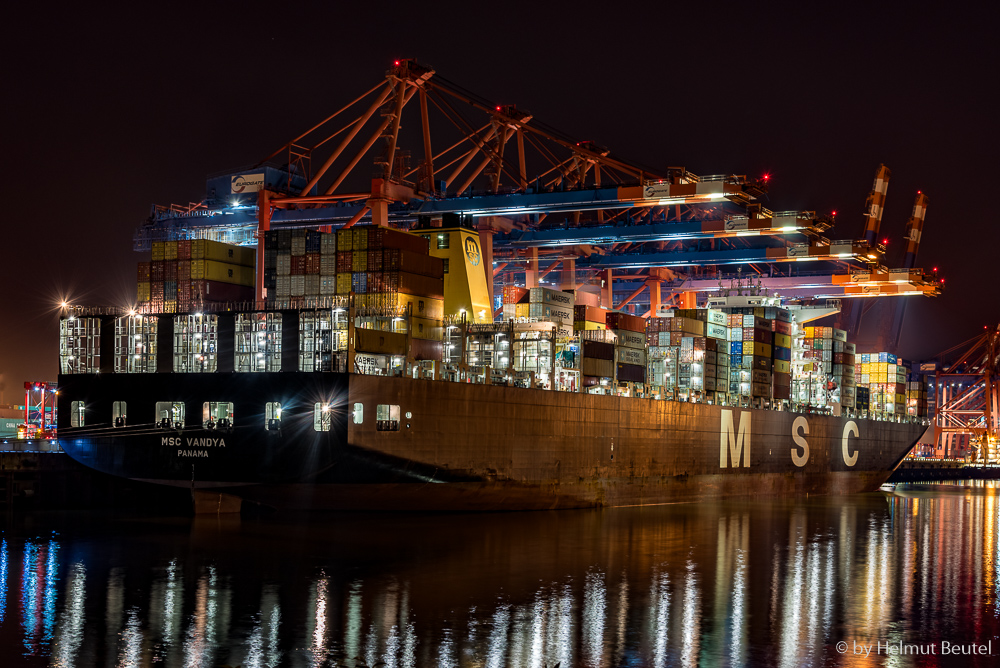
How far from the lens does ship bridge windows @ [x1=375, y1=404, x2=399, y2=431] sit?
105 feet

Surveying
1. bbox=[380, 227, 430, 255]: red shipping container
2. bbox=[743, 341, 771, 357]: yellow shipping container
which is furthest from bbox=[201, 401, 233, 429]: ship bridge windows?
bbox=[743, 341, 771, 357]: yellow shipping container

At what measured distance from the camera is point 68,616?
18.7 m

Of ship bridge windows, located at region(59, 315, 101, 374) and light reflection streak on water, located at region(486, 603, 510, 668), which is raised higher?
ship bridge windows, located at region(59, 315, 101, 374)

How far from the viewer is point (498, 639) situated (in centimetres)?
1744

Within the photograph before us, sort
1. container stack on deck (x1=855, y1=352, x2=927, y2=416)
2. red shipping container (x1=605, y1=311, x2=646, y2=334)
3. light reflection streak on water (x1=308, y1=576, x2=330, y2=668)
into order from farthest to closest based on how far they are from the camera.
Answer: container stack on deck (x1=855, y1=352, x2=927, y2=416) → red shipping container (x1=605, y1=311, x2=646, y2=334) → light reflection streak on water (x1=308, y1=576, x2=330, y2=668)

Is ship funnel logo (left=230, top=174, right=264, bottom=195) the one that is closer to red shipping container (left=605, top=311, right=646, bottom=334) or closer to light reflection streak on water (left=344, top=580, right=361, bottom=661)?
red shipping container (left=605, top=311, right=646, bottom=334)

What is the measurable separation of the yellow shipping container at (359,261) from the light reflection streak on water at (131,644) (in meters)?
17.7

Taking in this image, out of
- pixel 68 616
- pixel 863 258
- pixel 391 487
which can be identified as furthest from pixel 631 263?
pixel 68 616

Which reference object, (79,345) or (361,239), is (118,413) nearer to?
(79,345)

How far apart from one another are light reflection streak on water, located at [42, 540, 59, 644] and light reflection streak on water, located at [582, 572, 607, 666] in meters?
8.81

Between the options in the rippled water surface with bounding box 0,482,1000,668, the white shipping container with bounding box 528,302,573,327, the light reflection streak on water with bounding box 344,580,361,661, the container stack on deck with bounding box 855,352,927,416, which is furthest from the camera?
the container stack on deck with bounding box 855,352,927,416

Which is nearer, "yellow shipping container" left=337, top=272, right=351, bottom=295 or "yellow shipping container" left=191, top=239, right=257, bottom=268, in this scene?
"yellow shipping container" left=337, top=272, right=351, bottom=295

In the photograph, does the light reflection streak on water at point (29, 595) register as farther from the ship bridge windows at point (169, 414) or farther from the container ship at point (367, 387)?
the container ship at point (367, 387)

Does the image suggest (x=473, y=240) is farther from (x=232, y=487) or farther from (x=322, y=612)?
(x=322, y=612)
